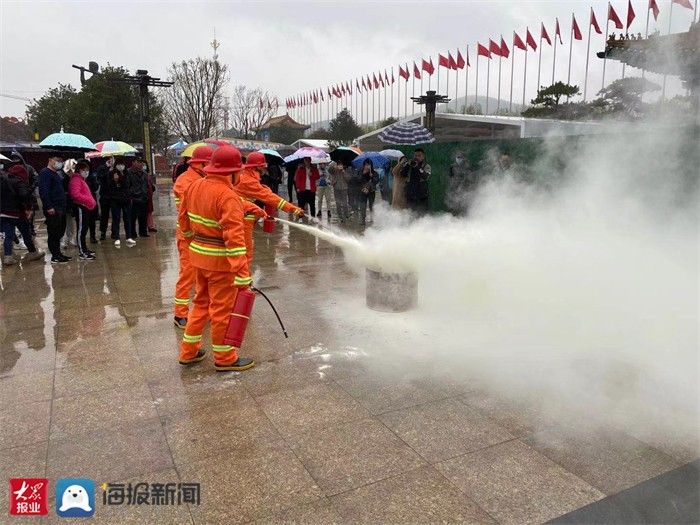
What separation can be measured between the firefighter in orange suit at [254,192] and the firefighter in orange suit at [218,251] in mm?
1364

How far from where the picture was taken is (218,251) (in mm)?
3883

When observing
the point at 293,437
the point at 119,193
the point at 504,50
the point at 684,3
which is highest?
the point at 504,50

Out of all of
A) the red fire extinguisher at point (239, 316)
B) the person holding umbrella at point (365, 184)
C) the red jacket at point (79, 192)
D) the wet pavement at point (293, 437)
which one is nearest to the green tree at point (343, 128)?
the person holding umbrella at point (365, 184)

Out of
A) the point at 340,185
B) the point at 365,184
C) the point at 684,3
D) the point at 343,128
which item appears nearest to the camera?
the point at 684,3

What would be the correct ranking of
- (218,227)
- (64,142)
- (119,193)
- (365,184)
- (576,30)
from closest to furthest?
1. (218,227)
2. (119,193)
3. (64,142)
4. (365,184)
5. (576,30)

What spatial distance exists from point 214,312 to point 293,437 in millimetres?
1286

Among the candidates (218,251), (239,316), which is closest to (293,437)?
(239,316)

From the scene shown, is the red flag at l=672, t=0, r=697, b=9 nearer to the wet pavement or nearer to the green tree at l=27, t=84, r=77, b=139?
the wet pavement

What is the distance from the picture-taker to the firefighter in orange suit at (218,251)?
374 cm

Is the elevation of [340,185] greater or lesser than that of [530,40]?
lesser

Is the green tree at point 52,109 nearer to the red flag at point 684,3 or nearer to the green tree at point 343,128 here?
the green tree at point 343,128

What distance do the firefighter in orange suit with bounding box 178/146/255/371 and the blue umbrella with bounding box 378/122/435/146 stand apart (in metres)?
9.59

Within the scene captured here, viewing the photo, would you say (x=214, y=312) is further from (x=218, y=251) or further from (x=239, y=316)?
(x=218, y=251)

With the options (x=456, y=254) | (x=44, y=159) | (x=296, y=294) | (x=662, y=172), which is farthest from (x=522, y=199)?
(x=44, y=159)
